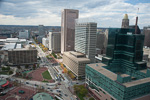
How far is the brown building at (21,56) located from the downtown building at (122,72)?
3986 cm

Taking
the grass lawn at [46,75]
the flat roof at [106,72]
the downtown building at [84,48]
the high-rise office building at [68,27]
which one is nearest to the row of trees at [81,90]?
the flat roof at [106,72]

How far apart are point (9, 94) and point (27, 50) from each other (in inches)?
1296

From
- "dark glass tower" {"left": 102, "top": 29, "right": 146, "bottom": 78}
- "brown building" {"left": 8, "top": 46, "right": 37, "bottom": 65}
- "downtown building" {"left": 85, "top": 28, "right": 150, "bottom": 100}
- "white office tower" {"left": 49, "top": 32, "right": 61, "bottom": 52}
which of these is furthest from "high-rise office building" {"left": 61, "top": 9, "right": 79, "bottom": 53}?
"downtown building" {"left": 85, "top": 28, "right": 150, "bottom": 100}

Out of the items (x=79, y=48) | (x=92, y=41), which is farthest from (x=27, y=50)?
(x=92, y=41)

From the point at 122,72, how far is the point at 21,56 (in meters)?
54.4

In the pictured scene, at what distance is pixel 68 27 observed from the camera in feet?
293

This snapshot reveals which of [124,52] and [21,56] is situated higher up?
[124,52]

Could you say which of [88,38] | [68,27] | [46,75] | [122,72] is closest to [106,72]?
[122,72]

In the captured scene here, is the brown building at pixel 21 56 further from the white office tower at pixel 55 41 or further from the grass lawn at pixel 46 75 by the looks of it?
the white office tower at pixel 55 41

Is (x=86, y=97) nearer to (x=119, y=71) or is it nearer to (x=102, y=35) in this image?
(x=119, y=71)

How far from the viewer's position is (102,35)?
122750 millimetres

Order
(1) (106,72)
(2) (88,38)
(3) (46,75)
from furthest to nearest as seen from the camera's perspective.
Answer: (2) (88,38) → (3) (46,75) → (1) (106,72)

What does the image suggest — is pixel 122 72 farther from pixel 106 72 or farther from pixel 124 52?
pixel 106 72

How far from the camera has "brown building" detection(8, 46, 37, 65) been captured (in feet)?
229
